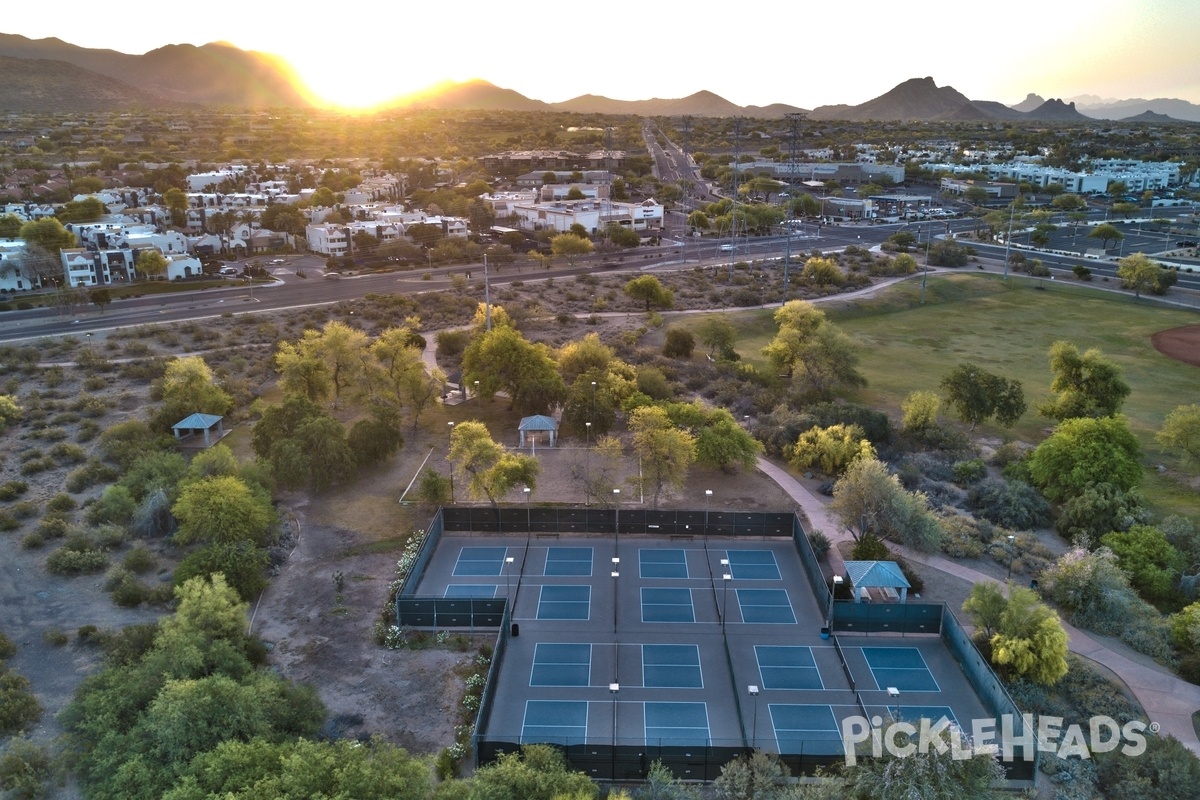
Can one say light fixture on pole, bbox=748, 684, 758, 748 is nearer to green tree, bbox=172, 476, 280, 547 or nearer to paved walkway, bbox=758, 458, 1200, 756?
paved walkway, bbox=758, 458, 1200, 756

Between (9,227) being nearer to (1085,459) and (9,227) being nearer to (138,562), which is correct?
(138,562)

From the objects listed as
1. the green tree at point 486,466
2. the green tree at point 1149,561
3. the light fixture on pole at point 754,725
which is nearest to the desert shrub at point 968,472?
the green tree at point 1149,561

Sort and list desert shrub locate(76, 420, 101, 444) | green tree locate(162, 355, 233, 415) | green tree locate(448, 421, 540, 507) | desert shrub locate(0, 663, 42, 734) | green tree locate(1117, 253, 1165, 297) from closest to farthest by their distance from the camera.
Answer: desert shrub locate(0, 663, 42, 734), green tree locate(448, 421, 540, 507), desert shrub locate(76, 420, 101, 444), green tree locate(162, 355, 233, 415), green tree locate(1117, 253, 1165, 297)

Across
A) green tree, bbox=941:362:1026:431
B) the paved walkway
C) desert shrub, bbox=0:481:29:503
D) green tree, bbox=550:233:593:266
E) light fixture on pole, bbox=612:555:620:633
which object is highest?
green tree, bbox=550:233:593:266

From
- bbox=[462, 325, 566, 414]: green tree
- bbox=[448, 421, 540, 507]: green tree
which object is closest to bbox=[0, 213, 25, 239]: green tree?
bbox=[462, 325, 566, 414]: green tree

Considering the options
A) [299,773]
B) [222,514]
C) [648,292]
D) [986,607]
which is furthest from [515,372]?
[299,773]
